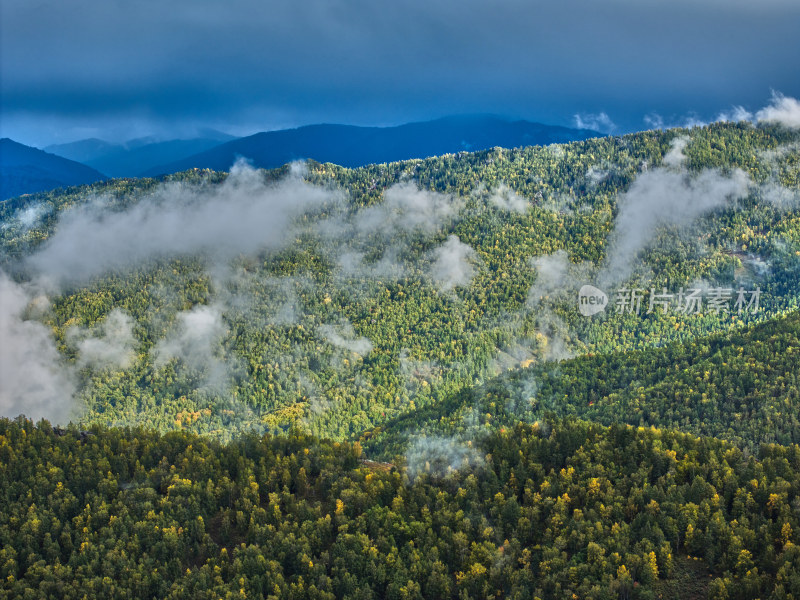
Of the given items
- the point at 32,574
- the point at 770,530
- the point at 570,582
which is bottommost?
the point at 32,574

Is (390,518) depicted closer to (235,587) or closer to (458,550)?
(458,550)

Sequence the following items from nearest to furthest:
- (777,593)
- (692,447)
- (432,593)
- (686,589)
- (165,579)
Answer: (777,593) < (686,589) < (432,593) < (165,579) < (692,447)

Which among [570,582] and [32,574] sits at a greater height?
[570,582]

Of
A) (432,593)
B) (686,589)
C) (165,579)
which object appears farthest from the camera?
(165,579)

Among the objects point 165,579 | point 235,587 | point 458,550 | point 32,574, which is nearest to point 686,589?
point 458,550

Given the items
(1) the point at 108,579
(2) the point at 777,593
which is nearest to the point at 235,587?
(1) the point at 108,579

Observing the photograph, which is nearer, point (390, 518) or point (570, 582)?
point (570, 582)

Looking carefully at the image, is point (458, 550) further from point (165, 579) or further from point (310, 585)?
point (165, 579)

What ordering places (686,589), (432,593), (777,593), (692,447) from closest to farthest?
(777,593) → (686,589) → (432,593) → (692,447)

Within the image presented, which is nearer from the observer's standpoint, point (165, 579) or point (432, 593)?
point (432, 593)
